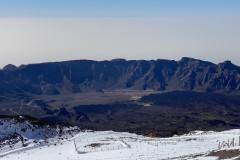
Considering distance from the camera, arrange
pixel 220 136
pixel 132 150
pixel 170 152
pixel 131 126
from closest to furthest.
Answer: pixel 170 152
pixel 132 150
pixel 220 136
pixel 131 126

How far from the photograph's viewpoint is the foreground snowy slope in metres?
37.5

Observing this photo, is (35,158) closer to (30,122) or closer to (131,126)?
(30,122)

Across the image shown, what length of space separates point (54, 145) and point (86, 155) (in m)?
10.4

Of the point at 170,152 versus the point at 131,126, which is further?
the point at 131,126

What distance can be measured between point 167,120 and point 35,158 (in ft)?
445

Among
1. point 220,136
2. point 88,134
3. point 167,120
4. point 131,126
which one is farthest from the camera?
point 167,120

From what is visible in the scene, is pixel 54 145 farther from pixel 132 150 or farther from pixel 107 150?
pixel 132 150

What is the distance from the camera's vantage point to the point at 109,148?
45.2 m

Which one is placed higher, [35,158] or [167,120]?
[35,158]

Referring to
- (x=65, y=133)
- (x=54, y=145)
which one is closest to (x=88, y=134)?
(x=65, y=133)

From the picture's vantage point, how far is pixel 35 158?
140 feet

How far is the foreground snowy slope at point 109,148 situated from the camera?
37.5m

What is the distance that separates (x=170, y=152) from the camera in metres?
39.5

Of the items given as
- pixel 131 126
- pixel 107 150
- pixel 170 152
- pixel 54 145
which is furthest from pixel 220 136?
pixel 131 126
